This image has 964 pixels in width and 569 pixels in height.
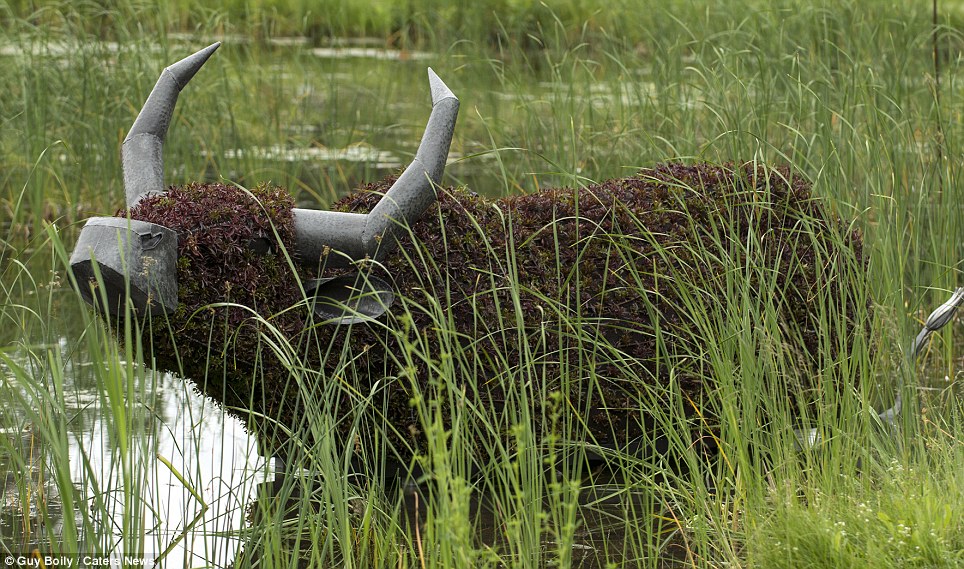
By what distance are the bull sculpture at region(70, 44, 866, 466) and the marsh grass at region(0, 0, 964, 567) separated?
7cm

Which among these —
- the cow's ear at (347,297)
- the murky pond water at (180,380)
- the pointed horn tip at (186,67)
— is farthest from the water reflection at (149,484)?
the pointed horn tip at (186,67)

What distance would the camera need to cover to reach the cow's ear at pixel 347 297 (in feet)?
9.62

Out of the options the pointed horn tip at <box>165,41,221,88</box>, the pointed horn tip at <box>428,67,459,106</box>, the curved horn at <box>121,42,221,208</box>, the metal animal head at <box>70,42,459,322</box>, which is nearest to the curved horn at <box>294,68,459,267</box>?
the metal animal head at <box>70,42,459,322</box>

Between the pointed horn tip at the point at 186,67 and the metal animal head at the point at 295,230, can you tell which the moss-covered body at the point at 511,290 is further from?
the pointed horn tip at the point at 186,67

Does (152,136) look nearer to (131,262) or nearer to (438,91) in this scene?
(131,262)

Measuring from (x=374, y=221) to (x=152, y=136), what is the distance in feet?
2.33

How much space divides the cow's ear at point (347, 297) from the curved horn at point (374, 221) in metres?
0.06

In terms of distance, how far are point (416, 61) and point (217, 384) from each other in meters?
7.53

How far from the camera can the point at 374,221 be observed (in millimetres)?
2977

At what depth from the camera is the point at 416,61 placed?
10172mm

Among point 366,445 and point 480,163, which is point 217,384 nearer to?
point 366,445

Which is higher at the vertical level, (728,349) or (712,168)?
(712,168)

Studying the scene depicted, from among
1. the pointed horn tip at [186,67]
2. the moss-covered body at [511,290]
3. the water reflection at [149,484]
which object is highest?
the pointed horn tip at [186,67]

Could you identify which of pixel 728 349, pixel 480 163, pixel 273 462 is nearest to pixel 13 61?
pixel 480 163
